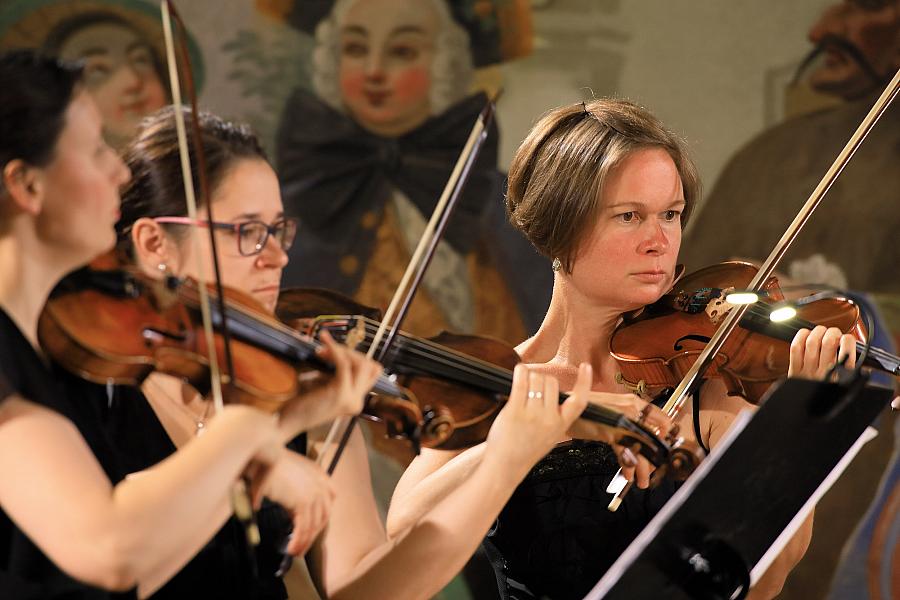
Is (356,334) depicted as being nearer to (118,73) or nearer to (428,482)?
(428,482)

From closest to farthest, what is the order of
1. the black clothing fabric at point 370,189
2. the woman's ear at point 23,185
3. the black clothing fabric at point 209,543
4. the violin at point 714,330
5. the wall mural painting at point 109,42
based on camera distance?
the woman's ear at point 23,185, the black clothing fabric at point 209,543, the violin at point 714,330, the wall mural painting at point 109,42, the black clothing fabric at point 370,189

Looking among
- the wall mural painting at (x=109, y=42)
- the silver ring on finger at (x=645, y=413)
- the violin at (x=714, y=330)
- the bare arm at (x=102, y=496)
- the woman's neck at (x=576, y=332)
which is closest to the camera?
the bare arm at (x=102, y=496)

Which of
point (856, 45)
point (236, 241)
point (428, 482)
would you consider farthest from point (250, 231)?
point (856, 45)

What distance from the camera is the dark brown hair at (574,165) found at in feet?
6.86

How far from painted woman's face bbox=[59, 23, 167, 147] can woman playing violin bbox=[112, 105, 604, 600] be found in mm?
2663

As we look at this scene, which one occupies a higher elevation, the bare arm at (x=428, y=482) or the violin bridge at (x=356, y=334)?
the violin bridge at (x=356, y=334)

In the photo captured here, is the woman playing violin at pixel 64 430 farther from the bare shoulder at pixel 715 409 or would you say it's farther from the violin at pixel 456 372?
the bare shoulder at pixel 715 409

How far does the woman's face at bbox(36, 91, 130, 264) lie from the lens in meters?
1.31

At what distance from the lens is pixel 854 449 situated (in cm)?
169

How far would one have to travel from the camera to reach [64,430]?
125 centimetres

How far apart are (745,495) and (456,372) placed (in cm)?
46

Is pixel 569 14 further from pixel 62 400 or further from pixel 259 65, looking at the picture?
pixel 62 400

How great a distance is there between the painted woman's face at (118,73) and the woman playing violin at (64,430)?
3.01 metres

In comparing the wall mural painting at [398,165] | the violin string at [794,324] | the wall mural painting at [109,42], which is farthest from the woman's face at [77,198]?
the wall mural painting at [398,165]
